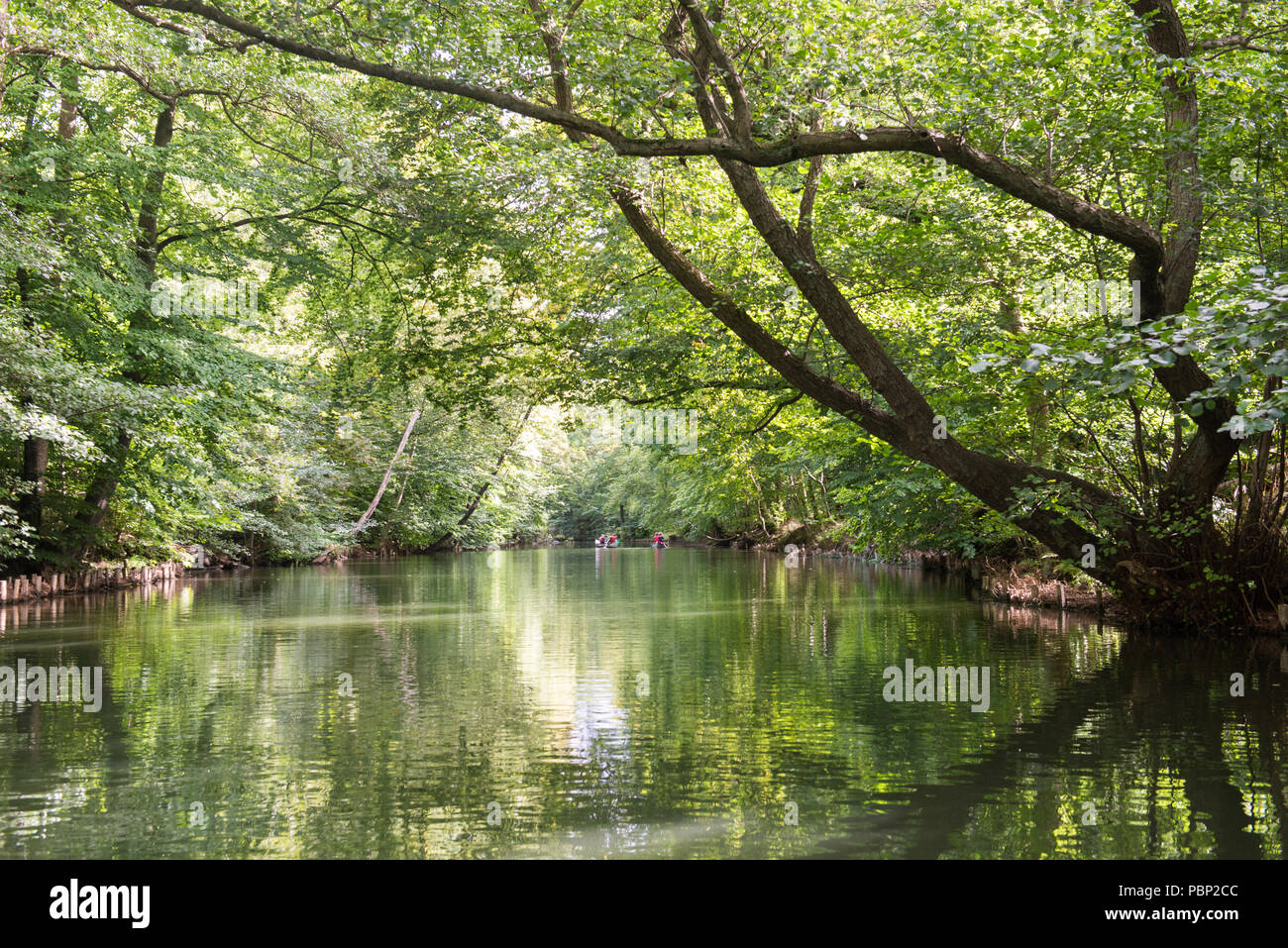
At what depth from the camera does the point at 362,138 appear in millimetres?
15320

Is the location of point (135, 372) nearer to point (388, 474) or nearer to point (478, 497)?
point (388, 474)

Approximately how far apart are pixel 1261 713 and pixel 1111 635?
578cm

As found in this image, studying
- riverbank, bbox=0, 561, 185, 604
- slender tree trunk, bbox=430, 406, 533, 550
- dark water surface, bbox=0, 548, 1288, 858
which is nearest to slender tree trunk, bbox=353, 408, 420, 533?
slender tree trunk, bbox=430, 406, 533, 550

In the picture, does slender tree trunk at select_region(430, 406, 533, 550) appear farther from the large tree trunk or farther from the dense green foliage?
the large tree trunk

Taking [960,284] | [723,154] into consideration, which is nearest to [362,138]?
[723,154]
